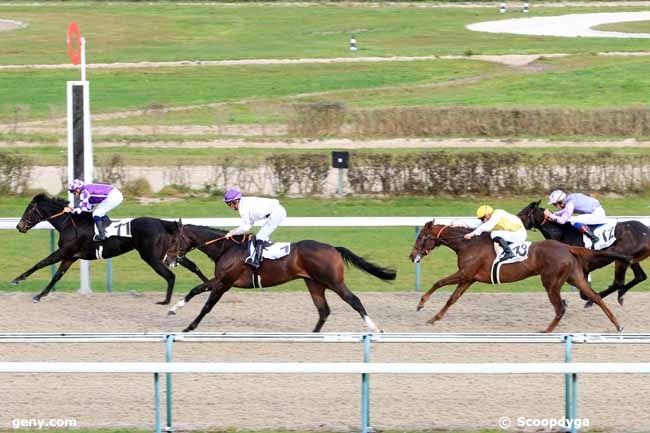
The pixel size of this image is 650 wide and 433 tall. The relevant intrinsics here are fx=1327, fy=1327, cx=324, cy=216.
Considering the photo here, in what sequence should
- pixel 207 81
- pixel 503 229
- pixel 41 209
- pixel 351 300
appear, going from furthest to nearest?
pixel 207 81 < pixel 41 209 < pixel 503 229 < pixel 351 300

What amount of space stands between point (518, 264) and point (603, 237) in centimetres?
111

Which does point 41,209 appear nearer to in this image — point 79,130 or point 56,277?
point 56,277

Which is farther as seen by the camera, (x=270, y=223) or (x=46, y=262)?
(x=46, y=262)

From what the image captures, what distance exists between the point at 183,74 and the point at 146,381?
23.6 m

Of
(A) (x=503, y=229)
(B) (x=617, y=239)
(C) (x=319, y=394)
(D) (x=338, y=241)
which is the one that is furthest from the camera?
(D) (x=338, y=241)

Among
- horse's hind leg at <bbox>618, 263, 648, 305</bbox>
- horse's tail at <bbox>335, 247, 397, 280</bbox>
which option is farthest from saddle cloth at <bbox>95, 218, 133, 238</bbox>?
horse's hind leg at <bbox>618, 263, 648, 305</bbox>

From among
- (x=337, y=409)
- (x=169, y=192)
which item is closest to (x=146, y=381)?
(x=337, y=409)

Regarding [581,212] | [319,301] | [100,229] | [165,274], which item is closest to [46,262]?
[100,229]

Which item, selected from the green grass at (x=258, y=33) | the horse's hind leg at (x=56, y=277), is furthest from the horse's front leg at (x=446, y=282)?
the green grass at (x=258, y=33)

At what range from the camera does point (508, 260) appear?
36.1 ft

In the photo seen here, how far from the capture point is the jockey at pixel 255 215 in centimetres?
1065

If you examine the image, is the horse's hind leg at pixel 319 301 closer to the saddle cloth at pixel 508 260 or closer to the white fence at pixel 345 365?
the saddle cloth at pixel 508 260

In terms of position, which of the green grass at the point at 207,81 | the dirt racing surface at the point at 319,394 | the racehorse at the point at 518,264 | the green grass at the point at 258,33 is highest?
the green grass at the point at 258,33

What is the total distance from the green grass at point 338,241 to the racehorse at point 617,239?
139 centimetres
